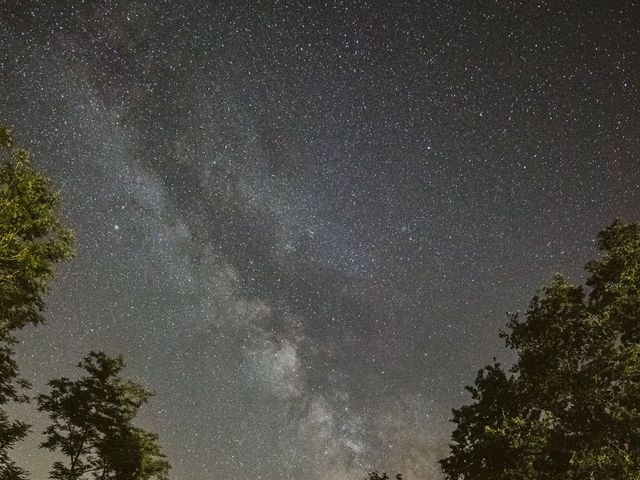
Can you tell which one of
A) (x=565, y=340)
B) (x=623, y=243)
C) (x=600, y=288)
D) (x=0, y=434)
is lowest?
(x=0, y=434)

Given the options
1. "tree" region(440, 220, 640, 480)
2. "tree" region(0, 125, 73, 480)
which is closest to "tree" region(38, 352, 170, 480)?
"tree" region(0, 125, 73, 480)

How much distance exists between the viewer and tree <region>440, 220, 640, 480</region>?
12211 millimetres

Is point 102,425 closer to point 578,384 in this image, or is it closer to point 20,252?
point 20,252

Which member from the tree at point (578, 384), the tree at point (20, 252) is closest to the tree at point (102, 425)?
the tree at point (20, 252)

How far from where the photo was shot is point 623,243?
14.2 metres

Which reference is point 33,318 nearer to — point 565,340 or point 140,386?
point 140,386

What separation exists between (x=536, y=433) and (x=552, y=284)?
564 cm

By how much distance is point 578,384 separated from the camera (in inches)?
532

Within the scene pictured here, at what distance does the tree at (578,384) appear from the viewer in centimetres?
1221

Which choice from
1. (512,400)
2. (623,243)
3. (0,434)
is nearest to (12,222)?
(0,434)

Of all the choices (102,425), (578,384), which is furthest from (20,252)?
(578,384)

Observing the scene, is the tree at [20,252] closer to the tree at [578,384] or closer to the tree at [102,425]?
the tree at [102,425]

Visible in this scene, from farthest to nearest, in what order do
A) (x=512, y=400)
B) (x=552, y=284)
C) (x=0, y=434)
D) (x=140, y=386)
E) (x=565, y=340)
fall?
(x=140, y=386) < (x=512, y=400) < (x=552, y=284) < (x=565, y=340) < (x=0, y=434)

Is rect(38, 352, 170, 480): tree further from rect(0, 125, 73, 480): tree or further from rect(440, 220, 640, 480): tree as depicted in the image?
rect(440, 220, 640, 480): tree
